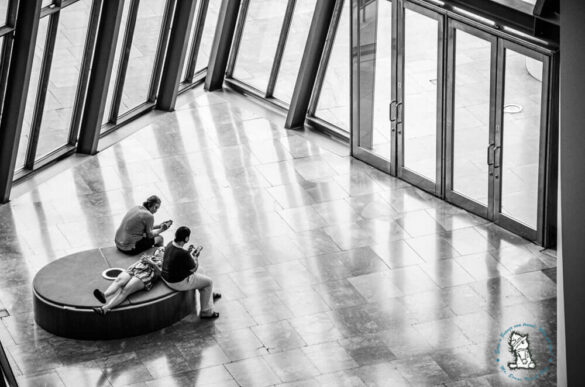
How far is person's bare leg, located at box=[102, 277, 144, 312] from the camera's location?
42.2ft

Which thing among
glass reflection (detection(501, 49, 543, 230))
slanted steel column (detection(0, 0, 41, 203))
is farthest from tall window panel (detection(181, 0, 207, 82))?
glass reflection (detection(501, 49, 543, 230))

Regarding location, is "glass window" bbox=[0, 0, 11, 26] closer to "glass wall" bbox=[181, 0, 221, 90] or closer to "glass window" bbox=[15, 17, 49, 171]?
"glass window" bbox=[15, 17, 49, 171]

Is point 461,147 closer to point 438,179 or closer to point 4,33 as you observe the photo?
point 438,179

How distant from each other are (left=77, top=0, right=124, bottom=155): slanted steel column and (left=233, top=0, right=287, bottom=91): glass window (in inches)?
155

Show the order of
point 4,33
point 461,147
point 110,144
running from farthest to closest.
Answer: point 110,144 → point 461,147 → point 4,33

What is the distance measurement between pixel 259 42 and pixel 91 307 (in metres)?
9.40

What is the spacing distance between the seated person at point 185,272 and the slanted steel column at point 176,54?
721cm

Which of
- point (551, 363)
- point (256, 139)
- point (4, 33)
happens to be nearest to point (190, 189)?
point (256, 139)

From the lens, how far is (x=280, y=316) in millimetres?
13703

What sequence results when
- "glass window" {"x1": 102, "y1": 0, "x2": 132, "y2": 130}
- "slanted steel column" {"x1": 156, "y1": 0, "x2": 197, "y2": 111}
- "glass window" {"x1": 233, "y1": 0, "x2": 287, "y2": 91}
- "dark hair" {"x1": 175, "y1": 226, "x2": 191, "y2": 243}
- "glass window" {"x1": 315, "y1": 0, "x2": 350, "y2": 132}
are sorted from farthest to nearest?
1. "glass window" {"x1": 233, "y1": 0, "x2": 287, "y2": 91}
2. "slanted steel column" {"x1": 156, "y1": 0, "x2": 197, "y2": 111}
3. "glass window" {"x1": 315, "y1": 0, "x2": 350, "y2": 132}
4. "glass window" {"x1": 102, "y1": 0, "x2": 132, "y2": 130}
5. "dark hair" {"x1": 175, "y1": 226, "x2": 191, "y2": 243}

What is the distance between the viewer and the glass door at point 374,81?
17.2 metres

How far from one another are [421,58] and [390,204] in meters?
2.37

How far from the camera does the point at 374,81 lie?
17703 millimetres

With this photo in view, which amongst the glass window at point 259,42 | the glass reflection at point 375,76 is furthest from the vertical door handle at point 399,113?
the glass window at point 259,42
